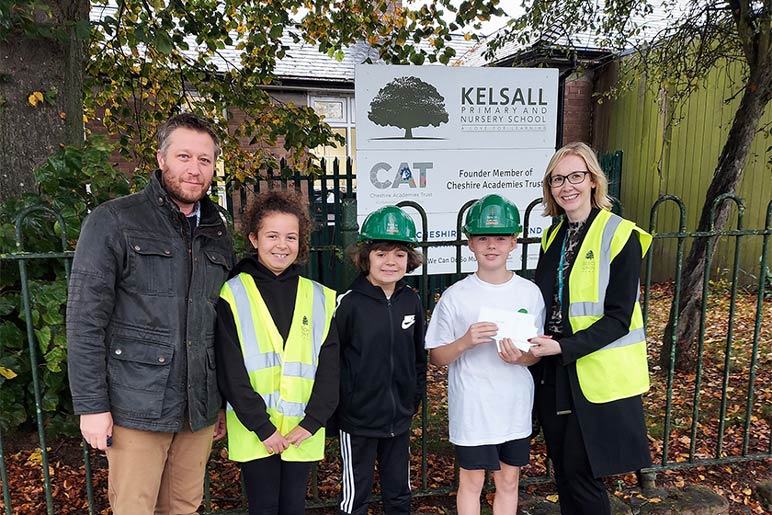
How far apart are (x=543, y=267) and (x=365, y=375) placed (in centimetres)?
92

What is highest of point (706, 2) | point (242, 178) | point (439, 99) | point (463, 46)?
point (463, 46)

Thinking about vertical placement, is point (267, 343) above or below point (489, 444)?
above

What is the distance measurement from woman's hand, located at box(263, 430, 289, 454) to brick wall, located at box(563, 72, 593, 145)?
33.8ft

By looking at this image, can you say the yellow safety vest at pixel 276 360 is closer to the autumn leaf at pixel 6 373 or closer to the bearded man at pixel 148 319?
the bearded man at pixel 148 319

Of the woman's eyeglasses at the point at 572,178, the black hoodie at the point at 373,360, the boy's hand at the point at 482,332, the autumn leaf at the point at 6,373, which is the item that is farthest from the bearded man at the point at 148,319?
the woman's eyeglasses at the point at 572,178

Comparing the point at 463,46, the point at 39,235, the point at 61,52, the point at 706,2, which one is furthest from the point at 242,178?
the point at 463,46

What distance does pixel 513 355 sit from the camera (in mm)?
2262

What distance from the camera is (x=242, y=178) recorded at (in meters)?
5.89

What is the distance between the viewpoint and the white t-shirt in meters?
2.35

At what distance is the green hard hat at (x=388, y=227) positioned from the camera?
235 centimetres

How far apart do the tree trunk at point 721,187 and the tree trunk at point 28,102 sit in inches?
177

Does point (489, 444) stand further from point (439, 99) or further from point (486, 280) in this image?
point (439, 99)

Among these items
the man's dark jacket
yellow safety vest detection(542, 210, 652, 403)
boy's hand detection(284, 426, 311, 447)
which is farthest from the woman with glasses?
the man's dark jacket

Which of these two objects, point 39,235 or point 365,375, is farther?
point 39,235
